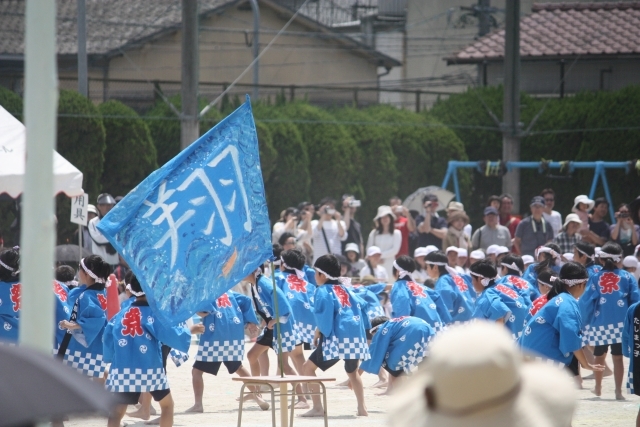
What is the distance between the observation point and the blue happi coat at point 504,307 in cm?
1179

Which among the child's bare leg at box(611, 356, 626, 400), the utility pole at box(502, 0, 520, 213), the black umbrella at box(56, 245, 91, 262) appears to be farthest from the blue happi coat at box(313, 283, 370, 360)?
the utility pole at box(502, 0, 520, 213)

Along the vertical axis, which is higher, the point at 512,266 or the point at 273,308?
the point at 512,266

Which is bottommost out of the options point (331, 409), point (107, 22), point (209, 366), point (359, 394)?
point (331, 409)

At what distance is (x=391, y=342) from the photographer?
10633mm

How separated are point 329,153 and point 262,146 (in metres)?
2.09

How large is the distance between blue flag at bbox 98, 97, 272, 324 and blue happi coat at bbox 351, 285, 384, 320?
3.79 m

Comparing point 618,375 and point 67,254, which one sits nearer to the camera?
point 618,375

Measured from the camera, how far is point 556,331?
1005 centimetres

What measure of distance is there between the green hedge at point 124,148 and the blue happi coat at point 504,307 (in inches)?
362

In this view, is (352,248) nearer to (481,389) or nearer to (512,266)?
(512,266)

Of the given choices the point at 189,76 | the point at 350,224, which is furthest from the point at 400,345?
the point at 350,224

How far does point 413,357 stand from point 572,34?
19.1 metres

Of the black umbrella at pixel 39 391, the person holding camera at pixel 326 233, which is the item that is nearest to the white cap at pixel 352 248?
the person holding camera at pixel 326 233

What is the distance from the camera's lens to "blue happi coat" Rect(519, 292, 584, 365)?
32.3 feet
